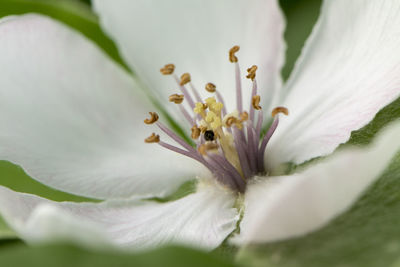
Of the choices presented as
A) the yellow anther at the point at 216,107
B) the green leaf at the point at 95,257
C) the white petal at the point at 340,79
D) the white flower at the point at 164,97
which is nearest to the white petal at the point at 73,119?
the white flower at the point at 164,97

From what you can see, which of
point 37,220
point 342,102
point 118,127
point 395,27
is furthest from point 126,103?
point 37,220

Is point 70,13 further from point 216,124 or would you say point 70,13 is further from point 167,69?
point 216,124

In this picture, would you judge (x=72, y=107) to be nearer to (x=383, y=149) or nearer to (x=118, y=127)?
(x=118, y=127)

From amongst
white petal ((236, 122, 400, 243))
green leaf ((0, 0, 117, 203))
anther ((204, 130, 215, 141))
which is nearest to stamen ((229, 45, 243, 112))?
anther ((204, 130, 215, 141))

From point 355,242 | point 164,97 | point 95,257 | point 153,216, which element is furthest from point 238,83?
point 95,257

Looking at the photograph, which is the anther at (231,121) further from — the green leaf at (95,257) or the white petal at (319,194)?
the green leaf at (95,257)

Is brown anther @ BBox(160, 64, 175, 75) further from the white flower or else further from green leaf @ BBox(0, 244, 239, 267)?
green leaf @ BBox(0, 244, 239, 267)
